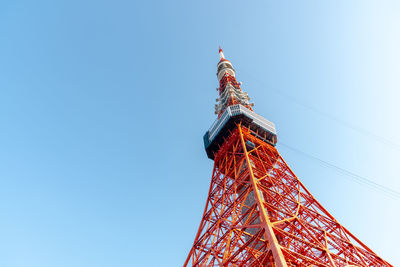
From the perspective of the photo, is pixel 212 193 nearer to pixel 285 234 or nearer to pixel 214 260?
pixel 214 260

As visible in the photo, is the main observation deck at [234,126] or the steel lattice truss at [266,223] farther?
the main observation deck at [234,126]

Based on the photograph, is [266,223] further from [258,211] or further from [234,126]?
[234,126]

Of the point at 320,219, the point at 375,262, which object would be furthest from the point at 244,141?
the point at 375,262

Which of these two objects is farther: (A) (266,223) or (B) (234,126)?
(B) (234,126)

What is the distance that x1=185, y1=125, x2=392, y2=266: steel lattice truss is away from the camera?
12217 millimetres

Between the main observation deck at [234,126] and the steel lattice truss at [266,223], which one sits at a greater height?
the main observation deck at [234,126]

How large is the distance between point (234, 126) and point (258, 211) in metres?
10.4

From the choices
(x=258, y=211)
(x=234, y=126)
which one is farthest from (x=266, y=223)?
(x=234, y=126)

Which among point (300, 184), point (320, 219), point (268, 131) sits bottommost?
point (320, 219)

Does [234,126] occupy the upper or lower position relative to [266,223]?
upper

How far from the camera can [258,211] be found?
13945mm

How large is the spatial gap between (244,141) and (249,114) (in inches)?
123

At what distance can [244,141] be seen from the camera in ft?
70.7

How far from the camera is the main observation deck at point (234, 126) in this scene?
2338cm
